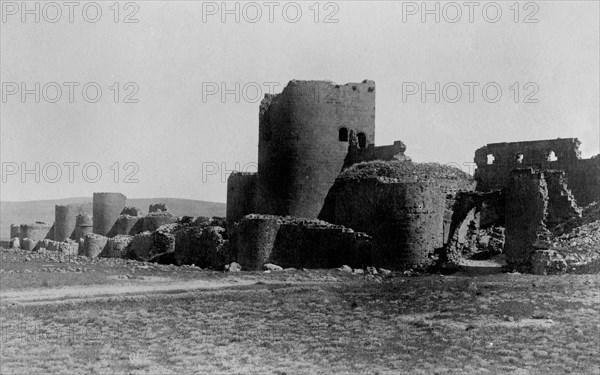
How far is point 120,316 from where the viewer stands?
11.4 metres

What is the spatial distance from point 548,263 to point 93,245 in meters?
23.3

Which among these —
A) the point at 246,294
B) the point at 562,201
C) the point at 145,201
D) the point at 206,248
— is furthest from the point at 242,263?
the point at 145,201

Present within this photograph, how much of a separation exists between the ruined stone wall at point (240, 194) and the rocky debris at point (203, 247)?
2.99 metres

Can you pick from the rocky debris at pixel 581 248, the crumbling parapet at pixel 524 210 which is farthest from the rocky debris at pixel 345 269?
the rocky debris at pixel 581 248

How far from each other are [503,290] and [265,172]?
50.6 feet

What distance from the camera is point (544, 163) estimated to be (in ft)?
85.4

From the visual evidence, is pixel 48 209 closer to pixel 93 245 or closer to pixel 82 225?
pixel 82 225

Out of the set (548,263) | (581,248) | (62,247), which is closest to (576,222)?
(581,248)

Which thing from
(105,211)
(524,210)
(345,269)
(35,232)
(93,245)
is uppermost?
(524,210)

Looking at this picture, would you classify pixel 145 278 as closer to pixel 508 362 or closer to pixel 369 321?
pixel 369 321

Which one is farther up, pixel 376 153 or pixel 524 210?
pixel 376 153

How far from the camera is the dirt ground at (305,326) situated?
7902 mm

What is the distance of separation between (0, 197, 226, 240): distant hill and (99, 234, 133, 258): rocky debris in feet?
182

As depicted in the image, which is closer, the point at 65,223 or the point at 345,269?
the point at 345,269
